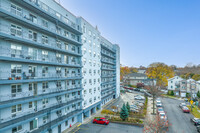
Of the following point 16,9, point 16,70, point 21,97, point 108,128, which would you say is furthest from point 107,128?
point 16,9

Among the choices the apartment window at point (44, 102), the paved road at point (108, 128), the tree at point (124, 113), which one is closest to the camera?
the apartment window at point (44, 102)

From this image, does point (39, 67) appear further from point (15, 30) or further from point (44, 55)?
point (15, 30)

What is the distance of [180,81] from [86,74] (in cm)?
4272

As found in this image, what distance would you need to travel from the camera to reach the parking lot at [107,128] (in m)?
19.3

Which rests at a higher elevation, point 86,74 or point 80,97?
point 86,74

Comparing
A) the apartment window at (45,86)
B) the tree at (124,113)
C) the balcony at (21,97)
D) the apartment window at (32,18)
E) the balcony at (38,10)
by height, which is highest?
the balcony at (38,10)

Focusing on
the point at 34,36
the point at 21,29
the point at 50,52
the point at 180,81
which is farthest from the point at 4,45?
the point at 180,81

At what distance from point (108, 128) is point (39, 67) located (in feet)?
50.5

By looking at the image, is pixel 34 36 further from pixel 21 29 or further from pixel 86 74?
pixel 86 74

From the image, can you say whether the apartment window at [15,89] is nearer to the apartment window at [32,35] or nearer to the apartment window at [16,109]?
the apartment window at [16,109]

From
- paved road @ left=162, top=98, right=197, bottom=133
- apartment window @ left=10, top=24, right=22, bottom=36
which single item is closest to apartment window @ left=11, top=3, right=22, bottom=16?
apartment window @ left=10, top=24, right=22, bottom=36

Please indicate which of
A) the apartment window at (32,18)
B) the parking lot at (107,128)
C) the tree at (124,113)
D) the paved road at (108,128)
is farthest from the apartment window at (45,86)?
the tree at (124,113)

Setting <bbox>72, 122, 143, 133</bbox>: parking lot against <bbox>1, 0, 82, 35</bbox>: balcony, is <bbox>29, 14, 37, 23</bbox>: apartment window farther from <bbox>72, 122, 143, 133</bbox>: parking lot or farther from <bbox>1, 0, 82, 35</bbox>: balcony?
<bbox>72, 122, 143, 133</bbox>: parking lot

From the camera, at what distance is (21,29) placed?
42.3 ft
